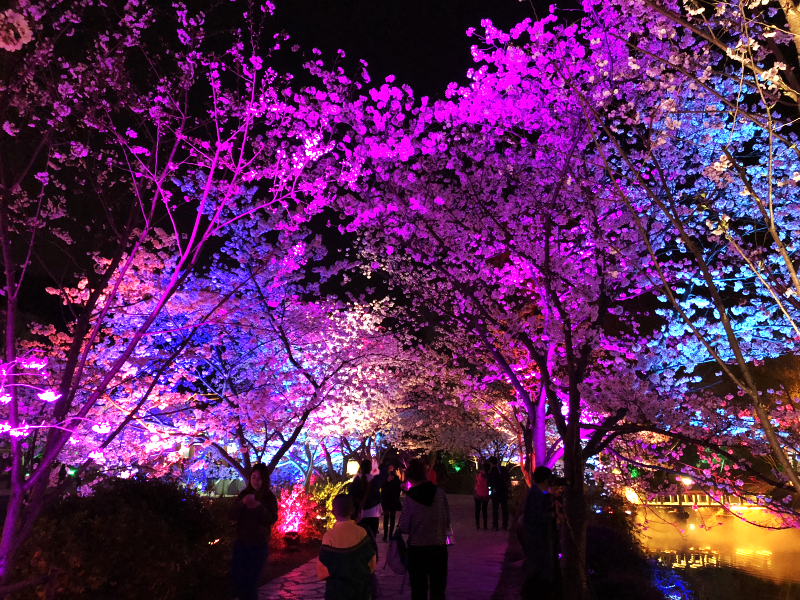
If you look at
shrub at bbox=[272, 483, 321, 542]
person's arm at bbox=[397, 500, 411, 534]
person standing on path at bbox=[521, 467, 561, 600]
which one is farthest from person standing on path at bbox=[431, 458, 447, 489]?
shrub at bbox=[272, 483, 321, 542]

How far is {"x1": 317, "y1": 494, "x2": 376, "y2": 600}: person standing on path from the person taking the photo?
425 centimetres

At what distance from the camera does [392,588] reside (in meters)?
8.07

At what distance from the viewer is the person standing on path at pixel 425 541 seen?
18.5 feet

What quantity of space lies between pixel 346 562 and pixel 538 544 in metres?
2.98

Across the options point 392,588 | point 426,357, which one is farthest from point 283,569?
point 426,357

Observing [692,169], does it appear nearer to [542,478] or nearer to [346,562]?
[542,478]

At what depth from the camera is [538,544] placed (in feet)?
21.0

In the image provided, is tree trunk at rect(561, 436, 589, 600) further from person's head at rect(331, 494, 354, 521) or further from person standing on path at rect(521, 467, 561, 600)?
person's head at rect(331, 494, 354, 521)

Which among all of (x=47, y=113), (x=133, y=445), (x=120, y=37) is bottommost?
(x=133, y=445)

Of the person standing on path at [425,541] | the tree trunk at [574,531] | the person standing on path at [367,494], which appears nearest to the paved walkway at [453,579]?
the person standing on path at [367,494]

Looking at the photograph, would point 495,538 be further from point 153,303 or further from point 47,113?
point 47,113

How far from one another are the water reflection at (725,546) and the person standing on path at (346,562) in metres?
9.65

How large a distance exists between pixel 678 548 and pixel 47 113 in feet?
63.1

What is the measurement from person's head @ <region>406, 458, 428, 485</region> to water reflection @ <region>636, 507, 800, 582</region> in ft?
27.0
